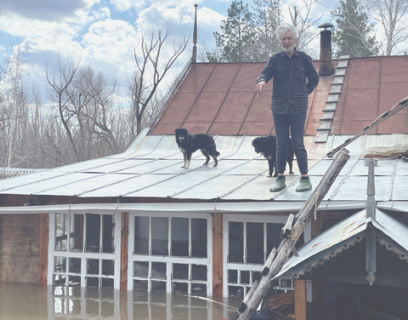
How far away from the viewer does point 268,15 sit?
3322 centimetres

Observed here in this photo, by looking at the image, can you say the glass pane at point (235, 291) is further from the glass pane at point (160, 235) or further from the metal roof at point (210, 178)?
the glass pane at point (160, 235)

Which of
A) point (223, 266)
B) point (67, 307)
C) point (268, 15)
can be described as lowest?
point (67, 307)

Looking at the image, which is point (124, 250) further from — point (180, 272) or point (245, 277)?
point (245, 277)

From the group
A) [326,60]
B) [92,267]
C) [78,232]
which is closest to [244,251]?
[92,267]

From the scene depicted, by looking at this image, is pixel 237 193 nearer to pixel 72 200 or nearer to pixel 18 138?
pixel 72 200

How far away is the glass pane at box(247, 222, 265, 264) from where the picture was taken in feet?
30.9

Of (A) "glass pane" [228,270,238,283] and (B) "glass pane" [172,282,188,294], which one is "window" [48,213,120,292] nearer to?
(B) "glass pane" [172,282,188,294]

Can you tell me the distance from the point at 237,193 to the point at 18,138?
39.9m

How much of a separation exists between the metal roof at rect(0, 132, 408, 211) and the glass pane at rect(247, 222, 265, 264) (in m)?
1.32

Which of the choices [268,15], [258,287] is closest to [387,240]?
[258,287]

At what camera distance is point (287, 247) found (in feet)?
18.7

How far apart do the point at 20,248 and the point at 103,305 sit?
2.32m

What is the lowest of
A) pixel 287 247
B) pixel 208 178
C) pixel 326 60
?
pixel 287 247

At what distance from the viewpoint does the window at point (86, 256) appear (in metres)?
8.87
